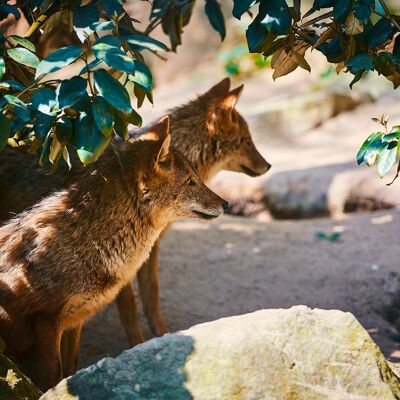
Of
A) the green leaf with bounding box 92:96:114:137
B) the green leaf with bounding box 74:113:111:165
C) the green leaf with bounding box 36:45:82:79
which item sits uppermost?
the green leaf with bounding box 36:45:82:79

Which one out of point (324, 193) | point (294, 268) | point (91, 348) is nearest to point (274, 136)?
point (324, 193)

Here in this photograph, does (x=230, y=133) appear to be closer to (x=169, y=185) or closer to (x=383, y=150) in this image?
(x=169, y=185)

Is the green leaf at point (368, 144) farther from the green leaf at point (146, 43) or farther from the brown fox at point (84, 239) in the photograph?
the green leaf at point (146, 43)

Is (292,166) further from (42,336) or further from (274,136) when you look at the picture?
(42,336)

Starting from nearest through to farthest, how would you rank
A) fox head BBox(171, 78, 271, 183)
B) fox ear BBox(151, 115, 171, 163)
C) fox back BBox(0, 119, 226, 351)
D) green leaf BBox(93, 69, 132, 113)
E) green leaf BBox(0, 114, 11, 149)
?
1. green leaf BBox(93, 69, 132, 113)
2. green leaf BBox(0, 114, 11, 149)
3. fox back BBox(0, 119, 226, 351)
4. fox ear BBox(151, 115, 171, 163)
5. fox head BBox(171, 78, 271, 183)

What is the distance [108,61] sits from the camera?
123 inches

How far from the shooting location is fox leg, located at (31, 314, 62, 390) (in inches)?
175

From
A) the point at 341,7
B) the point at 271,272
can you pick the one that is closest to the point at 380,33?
the point at 341,7

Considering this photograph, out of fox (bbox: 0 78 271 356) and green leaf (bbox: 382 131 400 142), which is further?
fox (bbox: 0 78 271 356)

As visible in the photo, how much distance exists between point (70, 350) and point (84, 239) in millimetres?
906

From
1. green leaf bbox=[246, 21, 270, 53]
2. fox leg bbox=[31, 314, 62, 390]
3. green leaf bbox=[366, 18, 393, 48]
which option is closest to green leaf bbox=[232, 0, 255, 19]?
green leaf bbox=[246, 21, 270, 53]

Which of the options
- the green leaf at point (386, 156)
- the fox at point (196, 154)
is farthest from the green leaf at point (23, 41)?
the fox at point (196, 154)

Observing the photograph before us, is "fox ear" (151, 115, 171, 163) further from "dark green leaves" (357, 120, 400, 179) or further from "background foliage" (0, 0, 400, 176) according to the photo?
"dark green leaves" (357, 120, 400, 179)

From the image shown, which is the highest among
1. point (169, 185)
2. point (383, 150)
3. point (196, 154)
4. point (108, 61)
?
point (108, 61)
